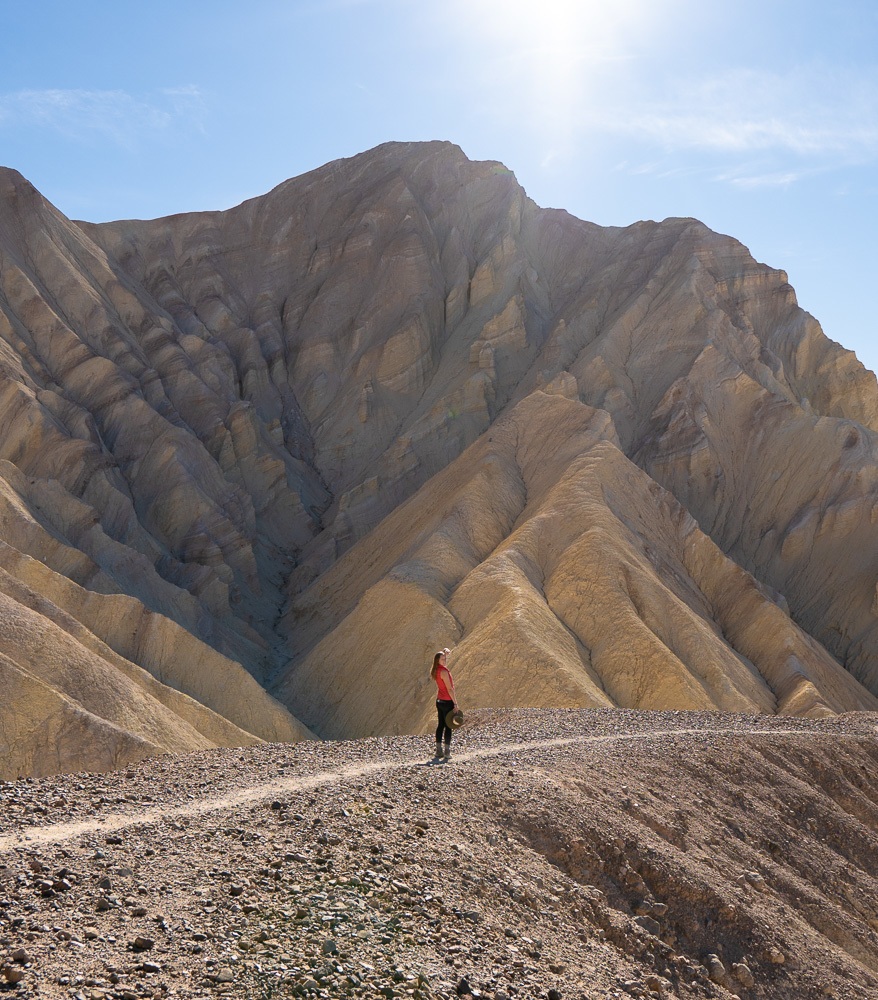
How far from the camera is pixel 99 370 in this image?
60.2 meters

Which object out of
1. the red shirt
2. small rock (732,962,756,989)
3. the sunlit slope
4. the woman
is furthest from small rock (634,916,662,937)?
the sunlit slope

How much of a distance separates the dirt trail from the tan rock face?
13.4 m

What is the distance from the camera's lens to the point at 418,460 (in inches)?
2504

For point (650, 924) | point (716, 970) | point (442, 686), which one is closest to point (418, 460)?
point (442, 686)

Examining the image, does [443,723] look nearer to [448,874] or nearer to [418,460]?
[448,874]

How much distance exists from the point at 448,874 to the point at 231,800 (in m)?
2.61

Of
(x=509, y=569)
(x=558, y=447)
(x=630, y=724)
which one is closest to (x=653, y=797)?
(x=630, y=724)

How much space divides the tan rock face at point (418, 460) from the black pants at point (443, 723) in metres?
13.7

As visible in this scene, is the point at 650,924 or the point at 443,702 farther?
the point at 443,702

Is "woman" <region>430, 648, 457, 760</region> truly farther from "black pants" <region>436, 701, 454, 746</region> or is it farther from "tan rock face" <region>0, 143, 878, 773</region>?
"tan rock face" <region>0, 143, 878, 773</region>

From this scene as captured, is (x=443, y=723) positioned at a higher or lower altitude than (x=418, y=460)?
lower

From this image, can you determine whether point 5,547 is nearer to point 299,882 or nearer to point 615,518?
point 615,518

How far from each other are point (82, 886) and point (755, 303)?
68.4m

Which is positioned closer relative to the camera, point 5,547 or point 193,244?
point 5,547
